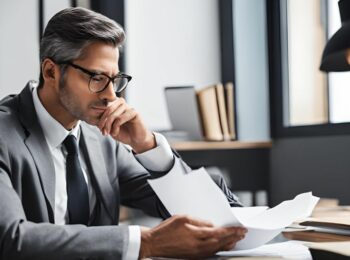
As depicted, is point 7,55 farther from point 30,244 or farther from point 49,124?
point 30,244

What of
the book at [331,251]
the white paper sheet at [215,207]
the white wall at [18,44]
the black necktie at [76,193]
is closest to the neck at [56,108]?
the black necktie at [76,193]

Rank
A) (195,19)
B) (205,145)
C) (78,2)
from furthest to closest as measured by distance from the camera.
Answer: (195,19) < (78,2) < (205,145)

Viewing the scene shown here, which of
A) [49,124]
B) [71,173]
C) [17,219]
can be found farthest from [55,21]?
[17,219]

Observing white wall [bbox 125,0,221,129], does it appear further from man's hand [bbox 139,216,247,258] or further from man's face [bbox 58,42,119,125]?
man's hand [bbox 139,216,247,258]

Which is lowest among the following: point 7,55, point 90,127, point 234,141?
point 234,141

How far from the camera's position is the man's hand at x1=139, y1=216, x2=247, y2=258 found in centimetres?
99

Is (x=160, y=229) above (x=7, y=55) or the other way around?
the other way around

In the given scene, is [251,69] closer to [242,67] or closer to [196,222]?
[242,67]

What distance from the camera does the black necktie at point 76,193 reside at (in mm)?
1446

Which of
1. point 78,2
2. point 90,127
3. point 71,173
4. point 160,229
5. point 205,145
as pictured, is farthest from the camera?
point 78,2

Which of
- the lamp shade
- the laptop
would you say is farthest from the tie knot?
the laptop

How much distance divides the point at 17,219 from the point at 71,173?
420 millimetres

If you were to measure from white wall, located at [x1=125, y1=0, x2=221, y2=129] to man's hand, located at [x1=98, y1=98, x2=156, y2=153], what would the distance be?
5.47 feet

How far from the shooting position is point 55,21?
147cm
